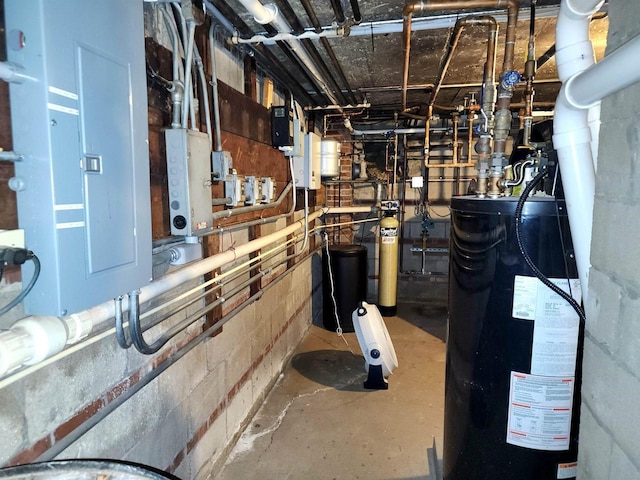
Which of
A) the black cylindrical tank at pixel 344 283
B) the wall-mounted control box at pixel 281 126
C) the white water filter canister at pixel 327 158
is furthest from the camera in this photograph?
the black cylindrical tank at pixel 344 283

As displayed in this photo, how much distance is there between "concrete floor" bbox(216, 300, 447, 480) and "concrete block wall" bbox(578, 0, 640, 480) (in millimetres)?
1211

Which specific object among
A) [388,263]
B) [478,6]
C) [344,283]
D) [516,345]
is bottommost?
[344,283]

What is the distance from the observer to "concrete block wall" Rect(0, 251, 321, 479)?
37.4 inches

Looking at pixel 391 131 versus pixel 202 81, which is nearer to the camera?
pixel 202 81

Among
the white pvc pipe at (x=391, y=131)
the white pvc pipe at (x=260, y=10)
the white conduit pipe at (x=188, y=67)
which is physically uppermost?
the white pvc pipe at (x=391, y=131)

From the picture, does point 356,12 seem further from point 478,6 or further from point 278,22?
point 478,6

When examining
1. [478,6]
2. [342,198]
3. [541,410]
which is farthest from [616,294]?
[342,198]

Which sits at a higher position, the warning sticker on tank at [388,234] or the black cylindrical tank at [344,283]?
the warning sticker on tank at [388,234]

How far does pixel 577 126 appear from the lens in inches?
39.1

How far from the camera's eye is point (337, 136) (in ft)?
14.6

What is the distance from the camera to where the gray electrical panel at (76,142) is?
2.41 feet

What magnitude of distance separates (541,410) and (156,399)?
1.33 metres

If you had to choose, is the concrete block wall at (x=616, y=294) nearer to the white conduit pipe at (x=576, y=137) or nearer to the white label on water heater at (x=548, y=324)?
the white conduit pipe at (x=576, y=137)

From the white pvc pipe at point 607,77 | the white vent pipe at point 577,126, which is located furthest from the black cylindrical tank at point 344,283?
the white pvc pipe at point 607,77
